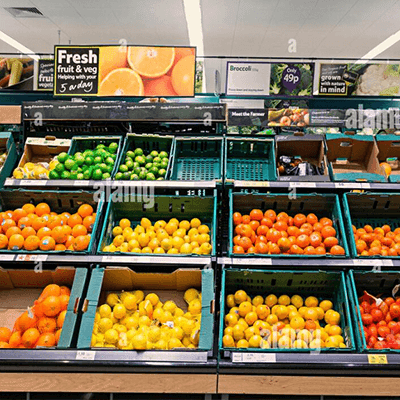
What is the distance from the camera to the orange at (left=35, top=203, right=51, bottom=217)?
2754mm

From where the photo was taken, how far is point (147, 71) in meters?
3.73

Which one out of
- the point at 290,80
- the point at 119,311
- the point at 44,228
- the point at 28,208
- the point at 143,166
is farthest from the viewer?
the point at 290,80

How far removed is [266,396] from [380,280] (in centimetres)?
110

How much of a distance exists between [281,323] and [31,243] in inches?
66.8

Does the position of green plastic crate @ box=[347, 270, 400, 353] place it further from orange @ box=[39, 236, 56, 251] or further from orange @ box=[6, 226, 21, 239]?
orange @ box=[6, 226, 21, 239]

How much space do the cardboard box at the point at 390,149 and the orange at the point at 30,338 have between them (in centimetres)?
317

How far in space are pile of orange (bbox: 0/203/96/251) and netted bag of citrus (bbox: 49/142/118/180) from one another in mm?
261

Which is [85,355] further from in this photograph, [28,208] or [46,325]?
[28,208]

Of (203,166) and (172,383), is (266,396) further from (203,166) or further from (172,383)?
(203,166)

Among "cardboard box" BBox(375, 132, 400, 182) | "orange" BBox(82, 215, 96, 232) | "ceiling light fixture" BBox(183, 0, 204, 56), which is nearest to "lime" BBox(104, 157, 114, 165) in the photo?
"orange" BBox(82, 215, 96, 232)

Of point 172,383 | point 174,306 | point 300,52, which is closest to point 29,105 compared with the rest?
point 174,306

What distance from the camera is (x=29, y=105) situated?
328 cm

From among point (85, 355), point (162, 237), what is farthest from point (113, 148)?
point (85, 355)

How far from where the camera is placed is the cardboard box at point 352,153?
332cm
